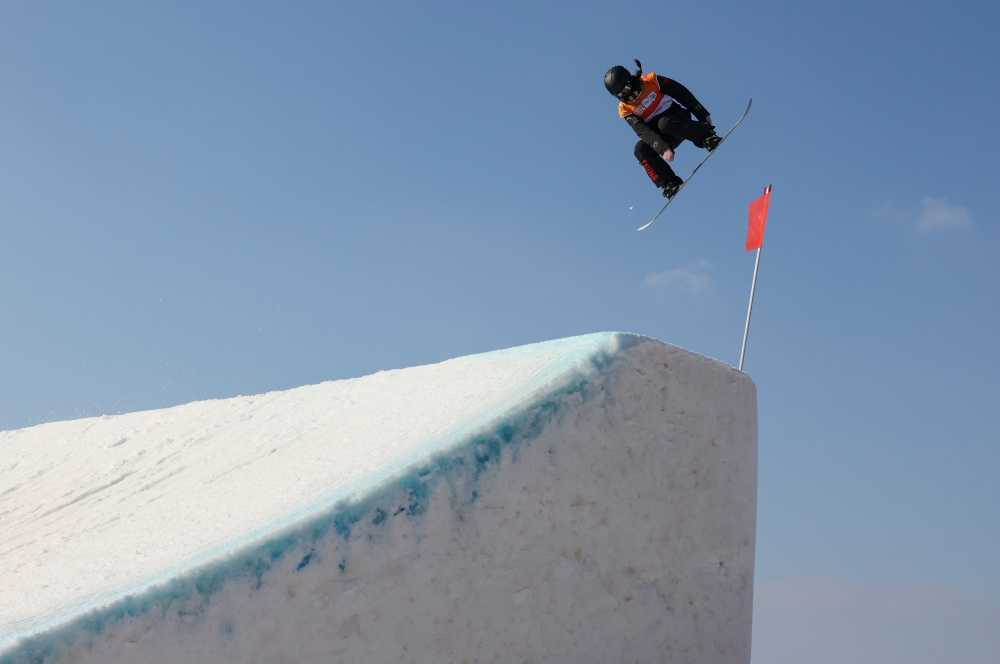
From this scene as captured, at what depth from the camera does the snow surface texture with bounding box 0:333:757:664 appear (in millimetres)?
2852

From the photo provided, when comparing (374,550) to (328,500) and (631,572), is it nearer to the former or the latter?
(328,500)

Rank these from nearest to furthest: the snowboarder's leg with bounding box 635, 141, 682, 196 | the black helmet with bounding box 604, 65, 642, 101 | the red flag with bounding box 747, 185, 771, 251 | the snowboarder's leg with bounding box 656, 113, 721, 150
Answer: the red flag with bounding box 747, 185, 771, 251, the black helmet with bounding box 604, 65, 642, 101, the snowboarder's leg with bounding box 656, 113, 721, 150, the snowboarder's leg with bounding box 635, 141, 682, 196

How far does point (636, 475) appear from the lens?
12.0 feet

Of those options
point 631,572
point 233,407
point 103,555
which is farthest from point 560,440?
point 233,407

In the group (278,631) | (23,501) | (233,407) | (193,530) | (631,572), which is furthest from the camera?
(233,407)

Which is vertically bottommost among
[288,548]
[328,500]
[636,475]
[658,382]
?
[288,548]

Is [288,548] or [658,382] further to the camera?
[658,382]

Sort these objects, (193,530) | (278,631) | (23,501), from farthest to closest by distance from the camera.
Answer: (23,501) < (193,530) < (278,631)

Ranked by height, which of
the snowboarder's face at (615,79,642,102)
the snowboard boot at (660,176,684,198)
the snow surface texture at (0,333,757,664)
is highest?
the snowboarder's face at (615,79,642,102)

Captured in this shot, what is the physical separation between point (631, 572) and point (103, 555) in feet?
8.22

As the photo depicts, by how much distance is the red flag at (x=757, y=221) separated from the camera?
5926 mm

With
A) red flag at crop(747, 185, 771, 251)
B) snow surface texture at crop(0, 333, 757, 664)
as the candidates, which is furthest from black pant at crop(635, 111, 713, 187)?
snow surface texture at crop(0, 333, 757, 664)

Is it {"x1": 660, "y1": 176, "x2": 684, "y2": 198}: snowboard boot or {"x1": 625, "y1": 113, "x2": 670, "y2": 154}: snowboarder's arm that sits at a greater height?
{"x1": 625, "y1": 113, "x2": 670, "y2": 154}: snowboarder's arm

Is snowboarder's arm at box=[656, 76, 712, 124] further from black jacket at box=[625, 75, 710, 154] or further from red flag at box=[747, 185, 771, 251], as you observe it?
red flag at box=[747, 185, 771, 251]
